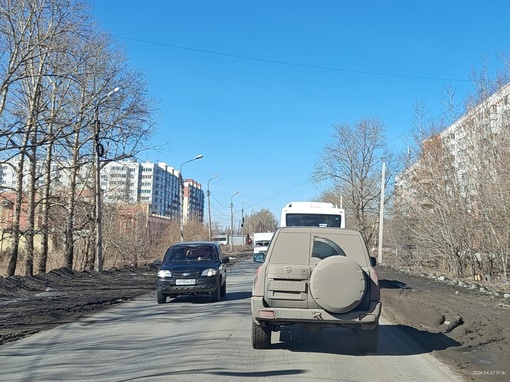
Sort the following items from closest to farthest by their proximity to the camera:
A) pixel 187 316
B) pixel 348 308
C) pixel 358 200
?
pixel 348 308 < pixel 187 316 < pixel 358 200

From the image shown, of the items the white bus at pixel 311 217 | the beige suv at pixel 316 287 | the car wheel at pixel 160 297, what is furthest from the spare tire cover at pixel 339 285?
the white bus at pixel 311 217

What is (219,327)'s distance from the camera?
10.8m

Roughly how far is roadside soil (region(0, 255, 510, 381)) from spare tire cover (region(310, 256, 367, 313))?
173 centimetres

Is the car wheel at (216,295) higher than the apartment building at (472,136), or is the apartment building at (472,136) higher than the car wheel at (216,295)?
the apartment building at (472,136)

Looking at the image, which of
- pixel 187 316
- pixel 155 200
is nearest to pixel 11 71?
pixel 187 316

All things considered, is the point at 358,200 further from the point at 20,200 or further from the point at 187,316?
the point at 187,316

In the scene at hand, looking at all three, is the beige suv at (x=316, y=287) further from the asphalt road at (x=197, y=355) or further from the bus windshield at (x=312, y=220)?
the bus windshield at (x=312, y=220)

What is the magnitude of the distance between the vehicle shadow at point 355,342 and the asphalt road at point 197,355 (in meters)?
0.02

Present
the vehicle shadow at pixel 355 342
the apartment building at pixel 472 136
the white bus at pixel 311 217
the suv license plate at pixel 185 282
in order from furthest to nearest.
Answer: the apartment building at pixel 472 136, the white bus at pixel 311 217, the suv license plate at pixel 185 282, the vehicle shadow at pixel 355 342

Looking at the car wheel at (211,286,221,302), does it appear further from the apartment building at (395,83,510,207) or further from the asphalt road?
the apartment building at (395,83,510,207)

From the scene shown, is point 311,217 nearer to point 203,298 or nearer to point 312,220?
point 312,220

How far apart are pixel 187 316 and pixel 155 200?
134327 millimetres

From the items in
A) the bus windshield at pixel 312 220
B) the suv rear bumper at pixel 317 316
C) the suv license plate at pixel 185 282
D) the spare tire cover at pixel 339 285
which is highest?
the bus windshield at pixel 312 220

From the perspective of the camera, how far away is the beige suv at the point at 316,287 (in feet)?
25.1
